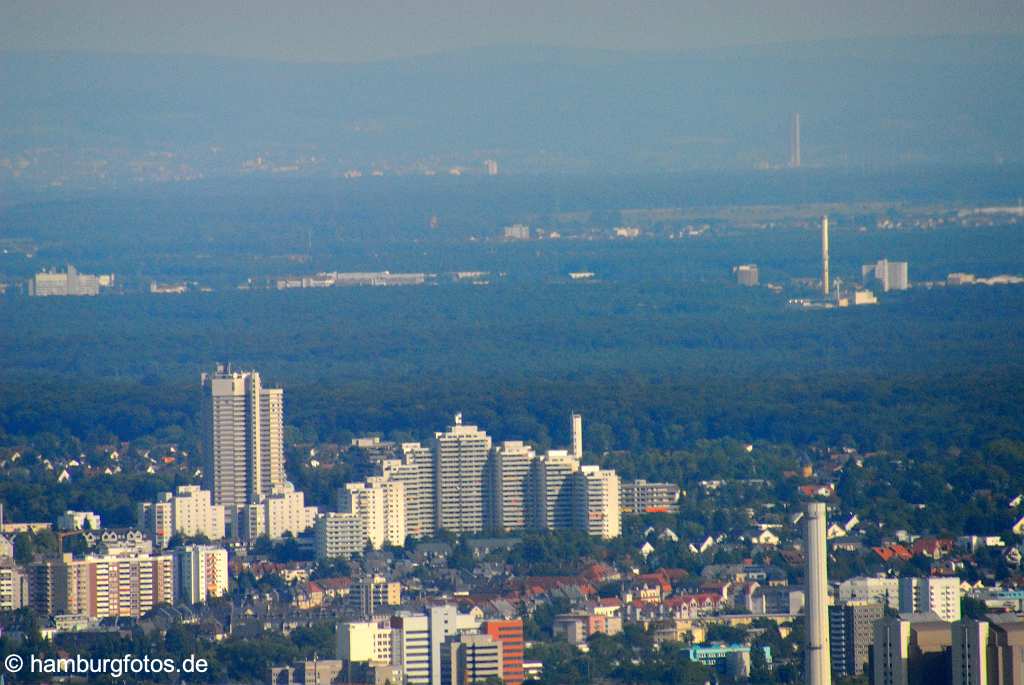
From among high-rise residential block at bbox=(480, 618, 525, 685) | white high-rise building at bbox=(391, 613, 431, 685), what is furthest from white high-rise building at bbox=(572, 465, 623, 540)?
white high-rise building at bbox=(391, 613, 431, 685)

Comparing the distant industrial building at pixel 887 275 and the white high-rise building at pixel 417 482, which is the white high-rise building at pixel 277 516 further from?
the distant industrial building at pixel 887 275

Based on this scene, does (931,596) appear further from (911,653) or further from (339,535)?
(339,535)

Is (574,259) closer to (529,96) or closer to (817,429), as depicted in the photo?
(529,96)

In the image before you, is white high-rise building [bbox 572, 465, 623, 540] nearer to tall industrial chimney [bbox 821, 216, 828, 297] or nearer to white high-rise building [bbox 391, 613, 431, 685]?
white high-rise building [bbox 391, 613, 431, 685]

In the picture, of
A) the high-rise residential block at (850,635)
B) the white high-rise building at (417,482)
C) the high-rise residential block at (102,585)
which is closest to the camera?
the high-rise residential block at (850,635)

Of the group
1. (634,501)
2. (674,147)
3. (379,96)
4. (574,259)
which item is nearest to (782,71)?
(674,147)

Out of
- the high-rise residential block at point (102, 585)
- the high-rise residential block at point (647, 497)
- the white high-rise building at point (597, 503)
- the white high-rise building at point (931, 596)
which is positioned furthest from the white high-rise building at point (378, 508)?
the white high-rise building at point (931, 596)
